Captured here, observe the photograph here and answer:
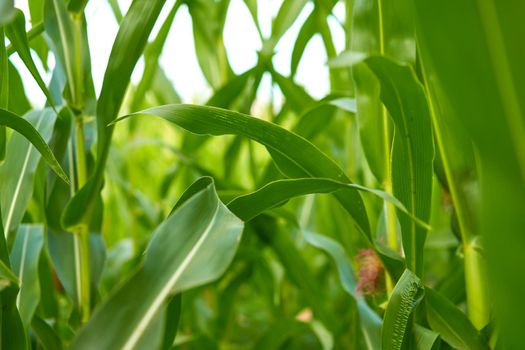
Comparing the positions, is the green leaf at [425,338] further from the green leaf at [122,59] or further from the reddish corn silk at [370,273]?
the green leaf at [122,59]

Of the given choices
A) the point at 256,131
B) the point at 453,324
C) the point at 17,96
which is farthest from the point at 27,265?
the point at 453,324

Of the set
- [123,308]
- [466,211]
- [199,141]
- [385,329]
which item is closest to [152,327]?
[123,308]

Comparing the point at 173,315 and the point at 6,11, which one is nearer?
the point at 6,11

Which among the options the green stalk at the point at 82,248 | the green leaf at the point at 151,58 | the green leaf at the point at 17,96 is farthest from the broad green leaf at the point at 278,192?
the green leaf at the point at 151,58

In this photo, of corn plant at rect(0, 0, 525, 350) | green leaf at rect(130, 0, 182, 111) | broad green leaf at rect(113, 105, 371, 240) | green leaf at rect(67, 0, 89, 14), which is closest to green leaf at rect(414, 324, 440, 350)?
corn plant at rect(0, 0, 525, 350)

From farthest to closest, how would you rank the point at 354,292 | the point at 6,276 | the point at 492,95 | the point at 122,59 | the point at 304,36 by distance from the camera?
the point at 304,36 < the point at 354,292 < the point at 122,59 < the point at 6,276 < the point at 492,95

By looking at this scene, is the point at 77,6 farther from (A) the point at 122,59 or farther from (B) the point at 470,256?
(B) the point at 470,256

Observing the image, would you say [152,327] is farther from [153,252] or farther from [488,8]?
[488,8]

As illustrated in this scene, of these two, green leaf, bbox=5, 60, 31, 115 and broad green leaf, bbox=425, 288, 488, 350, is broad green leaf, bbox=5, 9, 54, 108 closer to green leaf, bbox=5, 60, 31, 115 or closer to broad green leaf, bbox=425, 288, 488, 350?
green leaf, bbox=5, 60, 31, 115
